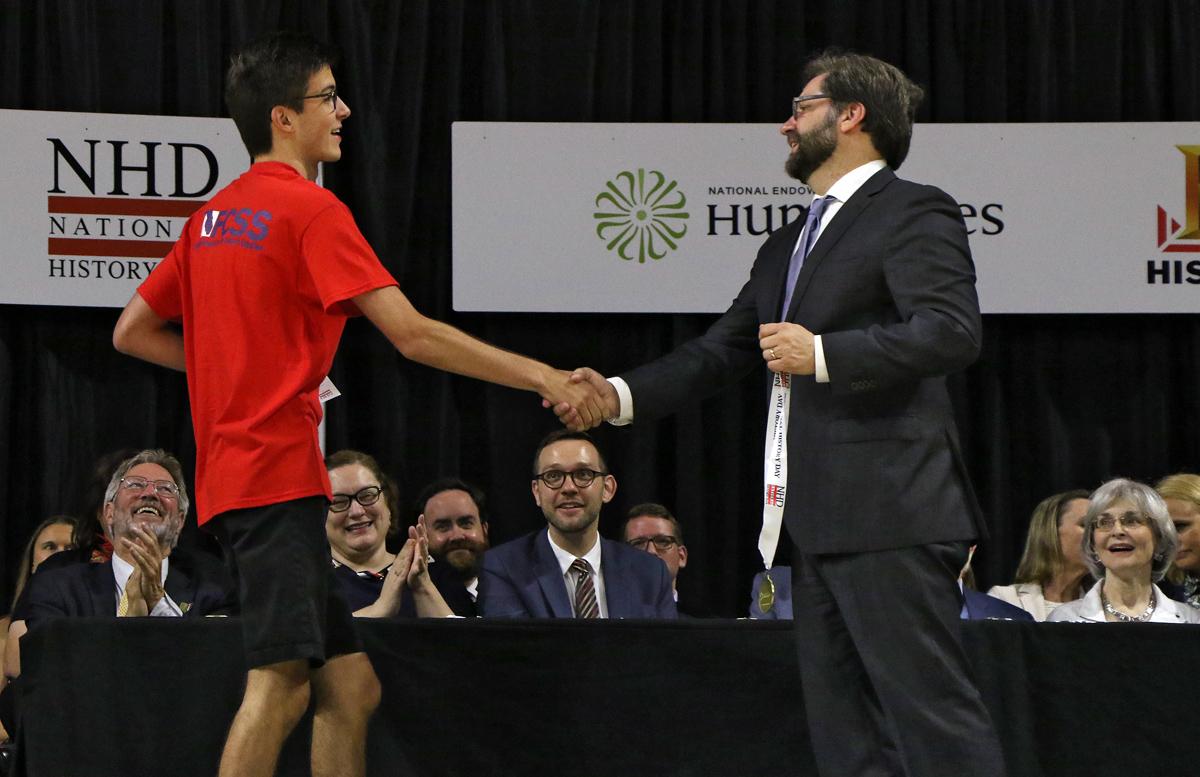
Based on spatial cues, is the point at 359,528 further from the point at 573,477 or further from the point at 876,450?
the point at 876,450

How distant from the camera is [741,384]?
5.86 m

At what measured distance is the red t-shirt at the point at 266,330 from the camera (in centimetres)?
254

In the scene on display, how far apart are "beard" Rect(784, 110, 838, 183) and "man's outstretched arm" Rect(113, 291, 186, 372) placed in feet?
4.01

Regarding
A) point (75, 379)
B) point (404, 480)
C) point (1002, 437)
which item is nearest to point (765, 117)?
point (1002, 437)

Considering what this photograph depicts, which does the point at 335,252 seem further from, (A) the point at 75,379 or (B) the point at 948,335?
(A) the point at 75,379

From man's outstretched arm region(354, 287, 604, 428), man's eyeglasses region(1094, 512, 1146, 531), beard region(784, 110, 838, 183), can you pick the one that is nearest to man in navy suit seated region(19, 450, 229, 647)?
man's outstretched arm region(354, 287, 604, 428)

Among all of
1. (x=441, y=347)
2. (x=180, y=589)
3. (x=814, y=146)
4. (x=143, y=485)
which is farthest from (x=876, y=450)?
(x=143, y=485)

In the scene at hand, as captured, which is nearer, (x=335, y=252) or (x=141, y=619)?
(x=335, y=252)

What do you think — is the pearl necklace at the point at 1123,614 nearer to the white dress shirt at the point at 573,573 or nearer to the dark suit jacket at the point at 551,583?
the dark suit jacket at the point at 551,583

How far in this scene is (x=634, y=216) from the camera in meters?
5.62

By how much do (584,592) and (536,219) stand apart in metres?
1.95

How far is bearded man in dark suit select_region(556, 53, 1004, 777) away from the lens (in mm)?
2326

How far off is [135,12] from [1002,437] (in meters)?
3.71

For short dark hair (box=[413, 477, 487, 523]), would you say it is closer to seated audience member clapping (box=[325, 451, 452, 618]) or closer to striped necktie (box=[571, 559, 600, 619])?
seated audience member clapping (box=[325, 451, 452, 618])
